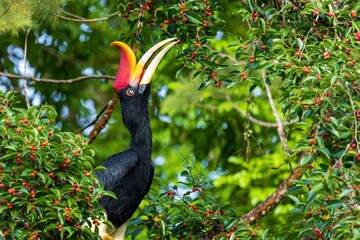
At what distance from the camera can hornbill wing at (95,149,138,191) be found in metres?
7.12

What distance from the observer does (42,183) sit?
217 inches

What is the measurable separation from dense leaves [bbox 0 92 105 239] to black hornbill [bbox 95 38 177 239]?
1462 mm

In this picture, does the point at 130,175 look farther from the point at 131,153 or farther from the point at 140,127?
the point at 140,127

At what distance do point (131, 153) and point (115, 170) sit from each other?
0.68 feet

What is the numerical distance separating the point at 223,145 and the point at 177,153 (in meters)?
0.61

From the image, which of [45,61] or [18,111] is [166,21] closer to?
[18,111]

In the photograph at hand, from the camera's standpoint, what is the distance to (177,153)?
13.0 meters

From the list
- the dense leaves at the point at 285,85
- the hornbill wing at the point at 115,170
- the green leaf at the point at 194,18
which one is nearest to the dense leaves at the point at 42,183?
the dense leaves at the point at 285,85

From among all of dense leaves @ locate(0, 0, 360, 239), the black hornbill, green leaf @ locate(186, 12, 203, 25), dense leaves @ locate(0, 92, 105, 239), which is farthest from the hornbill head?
dense leaves @ locate(0, 92, 105, 239)

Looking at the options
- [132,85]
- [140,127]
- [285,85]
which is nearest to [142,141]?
[140,127]

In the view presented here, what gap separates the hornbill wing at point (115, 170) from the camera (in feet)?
23.4

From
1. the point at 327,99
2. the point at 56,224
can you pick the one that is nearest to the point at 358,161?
the point at 327,99

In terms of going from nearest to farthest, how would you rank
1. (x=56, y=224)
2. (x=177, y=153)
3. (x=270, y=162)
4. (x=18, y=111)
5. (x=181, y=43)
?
(x=56, y=224), (x=18, y=111), (x=181, y=43), (x=270, y=162), (x=177, y=153)

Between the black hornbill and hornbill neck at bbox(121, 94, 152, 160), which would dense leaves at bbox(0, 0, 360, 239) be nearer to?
the black hornbill
